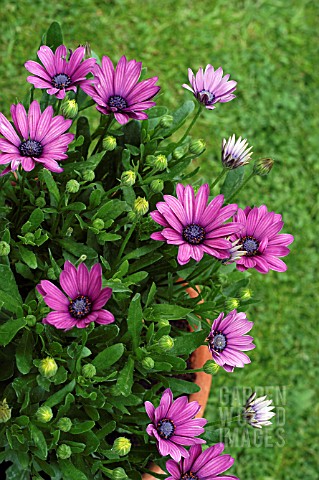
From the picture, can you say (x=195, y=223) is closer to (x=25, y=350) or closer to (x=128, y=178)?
(x=128, y=178)

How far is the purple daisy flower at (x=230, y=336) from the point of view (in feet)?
2.61

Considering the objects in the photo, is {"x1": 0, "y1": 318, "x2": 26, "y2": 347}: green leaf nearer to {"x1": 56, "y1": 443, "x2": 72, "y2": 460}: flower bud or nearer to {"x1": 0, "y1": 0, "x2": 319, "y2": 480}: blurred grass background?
{"x1": 56, "y1": 443, "x2": 72, "y2": 460}: flower bud

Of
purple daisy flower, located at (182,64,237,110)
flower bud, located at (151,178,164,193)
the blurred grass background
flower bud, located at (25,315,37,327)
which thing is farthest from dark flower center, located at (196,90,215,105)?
the blurred grass background

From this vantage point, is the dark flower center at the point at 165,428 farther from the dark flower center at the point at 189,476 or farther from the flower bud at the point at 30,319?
the flower bud at the point at 30,319

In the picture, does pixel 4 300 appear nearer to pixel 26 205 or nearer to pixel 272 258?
pixel 26 205

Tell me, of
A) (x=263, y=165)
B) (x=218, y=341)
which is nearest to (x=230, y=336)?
(x=218, y=341)

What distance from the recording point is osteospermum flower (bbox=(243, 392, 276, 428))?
83cm

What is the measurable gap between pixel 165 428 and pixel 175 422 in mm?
14

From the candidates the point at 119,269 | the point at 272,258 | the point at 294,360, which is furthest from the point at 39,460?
the point at 294,360

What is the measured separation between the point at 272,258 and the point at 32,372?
1.05 ft

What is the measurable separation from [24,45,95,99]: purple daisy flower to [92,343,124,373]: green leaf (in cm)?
30

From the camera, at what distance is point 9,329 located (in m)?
0.75

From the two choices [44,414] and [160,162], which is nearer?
[44,414]

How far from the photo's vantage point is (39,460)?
31.8 inches
